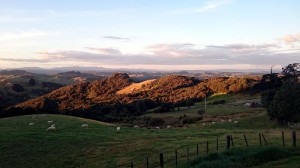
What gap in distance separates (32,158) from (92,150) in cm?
638

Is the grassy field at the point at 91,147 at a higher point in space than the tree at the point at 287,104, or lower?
lower

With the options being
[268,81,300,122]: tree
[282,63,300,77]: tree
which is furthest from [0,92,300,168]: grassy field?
[282,63,300,77]: tree

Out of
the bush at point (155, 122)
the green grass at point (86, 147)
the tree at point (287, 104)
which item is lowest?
the bush at point (155, 122)

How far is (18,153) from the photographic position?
39.7 m

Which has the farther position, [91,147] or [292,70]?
[292,70]

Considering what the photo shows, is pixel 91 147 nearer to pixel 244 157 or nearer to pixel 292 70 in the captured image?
pixel 244 157

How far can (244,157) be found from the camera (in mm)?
25922

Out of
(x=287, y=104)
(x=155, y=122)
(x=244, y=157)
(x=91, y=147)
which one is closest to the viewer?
(x=244, y=157)

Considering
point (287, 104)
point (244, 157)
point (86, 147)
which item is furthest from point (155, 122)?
point (244, 157)

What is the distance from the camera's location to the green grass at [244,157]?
24.1 m

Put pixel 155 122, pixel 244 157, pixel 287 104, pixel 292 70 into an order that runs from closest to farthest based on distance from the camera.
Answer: pixel 244 157 → pixel 287 104 → pixel 155 122 → pixel 292 70

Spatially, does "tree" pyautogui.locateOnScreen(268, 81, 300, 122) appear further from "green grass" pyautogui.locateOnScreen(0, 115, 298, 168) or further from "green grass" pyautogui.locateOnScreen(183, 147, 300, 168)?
"green grass" pyautogui.locateOnScreen(183, 147, 300, 168)

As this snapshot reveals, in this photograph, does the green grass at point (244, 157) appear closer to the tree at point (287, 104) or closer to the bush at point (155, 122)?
the tree at point (287, 104)

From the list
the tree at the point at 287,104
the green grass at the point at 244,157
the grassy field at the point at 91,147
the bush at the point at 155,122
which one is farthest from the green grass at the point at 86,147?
the bush at the point at 155,122
